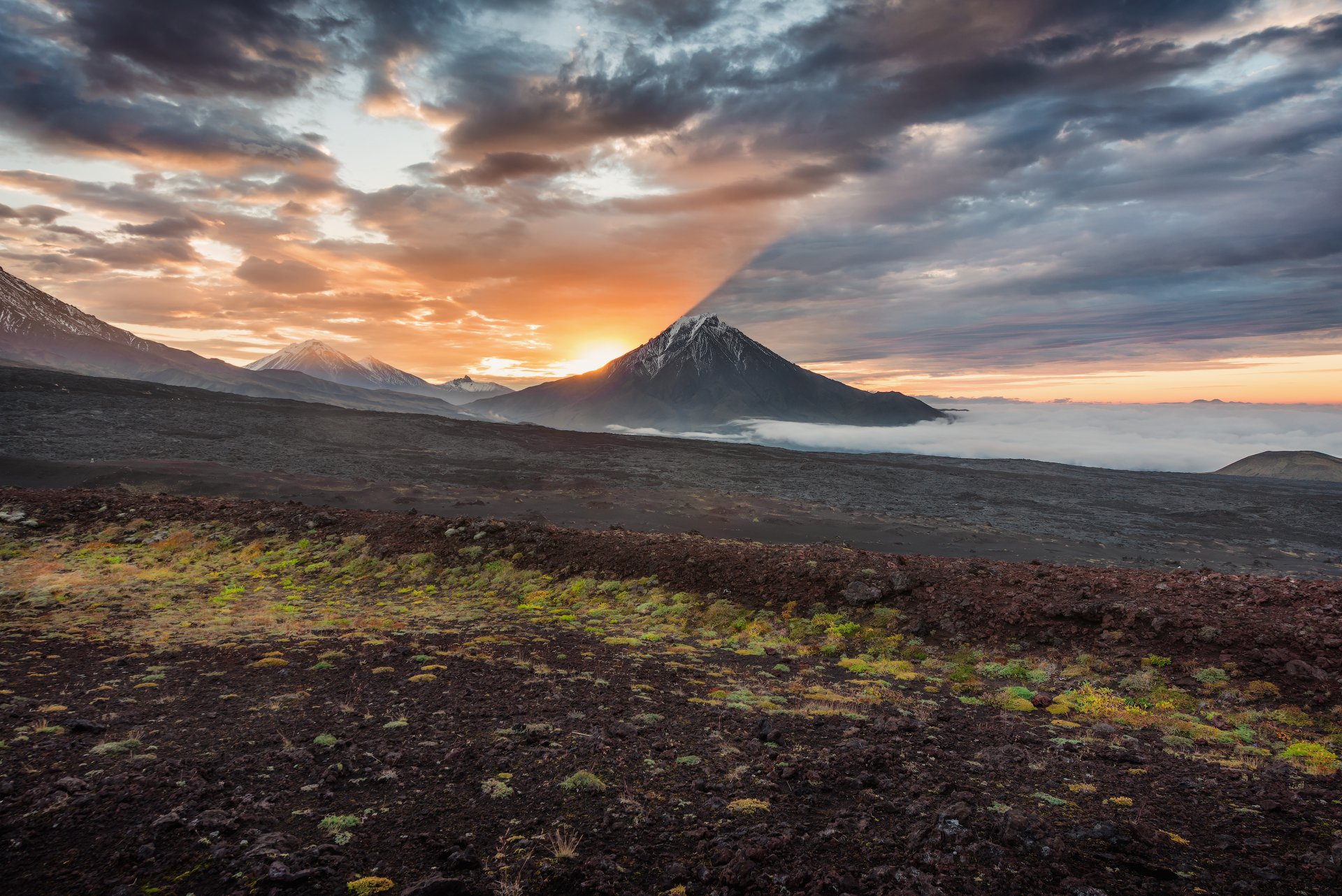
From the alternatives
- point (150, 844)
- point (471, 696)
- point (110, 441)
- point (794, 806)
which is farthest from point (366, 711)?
point (110, 441)

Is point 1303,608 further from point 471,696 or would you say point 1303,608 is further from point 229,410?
point 229,410

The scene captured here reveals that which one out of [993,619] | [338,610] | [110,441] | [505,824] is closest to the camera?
[505,824]

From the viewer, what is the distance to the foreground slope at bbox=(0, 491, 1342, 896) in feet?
18.5

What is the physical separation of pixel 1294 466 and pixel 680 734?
253012mm

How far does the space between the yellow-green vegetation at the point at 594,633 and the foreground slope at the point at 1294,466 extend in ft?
677

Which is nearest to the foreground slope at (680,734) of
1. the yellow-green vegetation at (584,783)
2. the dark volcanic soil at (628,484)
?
the yellow-green vegetation at (584,783)

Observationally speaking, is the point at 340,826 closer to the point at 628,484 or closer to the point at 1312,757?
the point at 1312,757

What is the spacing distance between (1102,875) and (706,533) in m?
32.6

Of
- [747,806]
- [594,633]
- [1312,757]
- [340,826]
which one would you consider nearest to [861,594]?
[594,633]

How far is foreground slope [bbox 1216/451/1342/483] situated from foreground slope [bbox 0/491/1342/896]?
205343mm

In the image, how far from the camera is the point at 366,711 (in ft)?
31.1

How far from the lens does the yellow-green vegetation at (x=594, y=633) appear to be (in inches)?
424

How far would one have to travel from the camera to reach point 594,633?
1614 centimetres

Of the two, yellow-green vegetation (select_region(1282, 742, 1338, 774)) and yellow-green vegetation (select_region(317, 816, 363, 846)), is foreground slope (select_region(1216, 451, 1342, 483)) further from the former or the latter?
yellow-green vegetation (select_region(317, 816, 363, 846))
